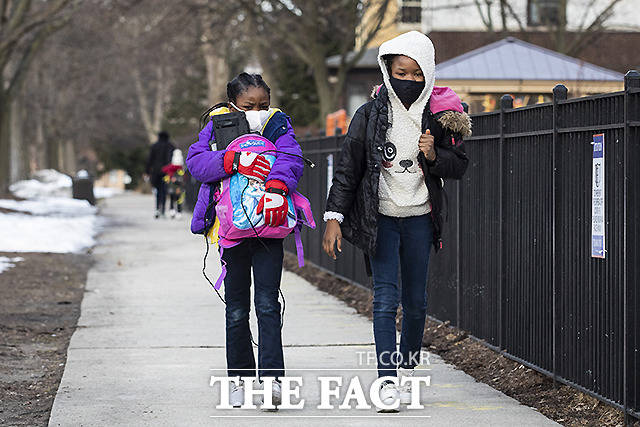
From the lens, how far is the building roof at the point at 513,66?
1889 centimetres

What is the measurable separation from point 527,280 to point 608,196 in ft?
4.54

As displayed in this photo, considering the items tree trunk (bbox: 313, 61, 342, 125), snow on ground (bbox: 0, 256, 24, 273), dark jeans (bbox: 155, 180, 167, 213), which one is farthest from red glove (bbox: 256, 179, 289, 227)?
tree trunk (bbox: 313, 61, 342, 125)

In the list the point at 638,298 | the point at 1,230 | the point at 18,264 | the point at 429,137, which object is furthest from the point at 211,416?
the point at 1,230

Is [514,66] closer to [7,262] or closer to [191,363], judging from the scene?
[7,262]

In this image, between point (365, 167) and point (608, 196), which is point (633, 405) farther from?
point (365, 167)

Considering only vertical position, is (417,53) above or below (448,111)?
above

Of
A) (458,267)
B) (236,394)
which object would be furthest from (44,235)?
(236,394)

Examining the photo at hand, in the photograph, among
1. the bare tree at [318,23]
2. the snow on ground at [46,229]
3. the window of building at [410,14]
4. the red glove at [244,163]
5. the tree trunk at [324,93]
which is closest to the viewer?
the red glove at [244,163]

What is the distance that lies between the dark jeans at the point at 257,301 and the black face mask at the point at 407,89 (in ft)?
3.07

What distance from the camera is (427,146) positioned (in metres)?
6.23

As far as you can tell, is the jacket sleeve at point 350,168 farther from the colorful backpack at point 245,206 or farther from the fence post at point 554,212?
the fence post at point 554,212

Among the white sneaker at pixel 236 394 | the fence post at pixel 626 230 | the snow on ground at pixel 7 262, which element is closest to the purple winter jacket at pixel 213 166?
the white sneaker at pixel 236 394

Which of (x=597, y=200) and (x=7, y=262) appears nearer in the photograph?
(x=597, y=200)

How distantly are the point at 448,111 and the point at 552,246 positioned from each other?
1.06 m
